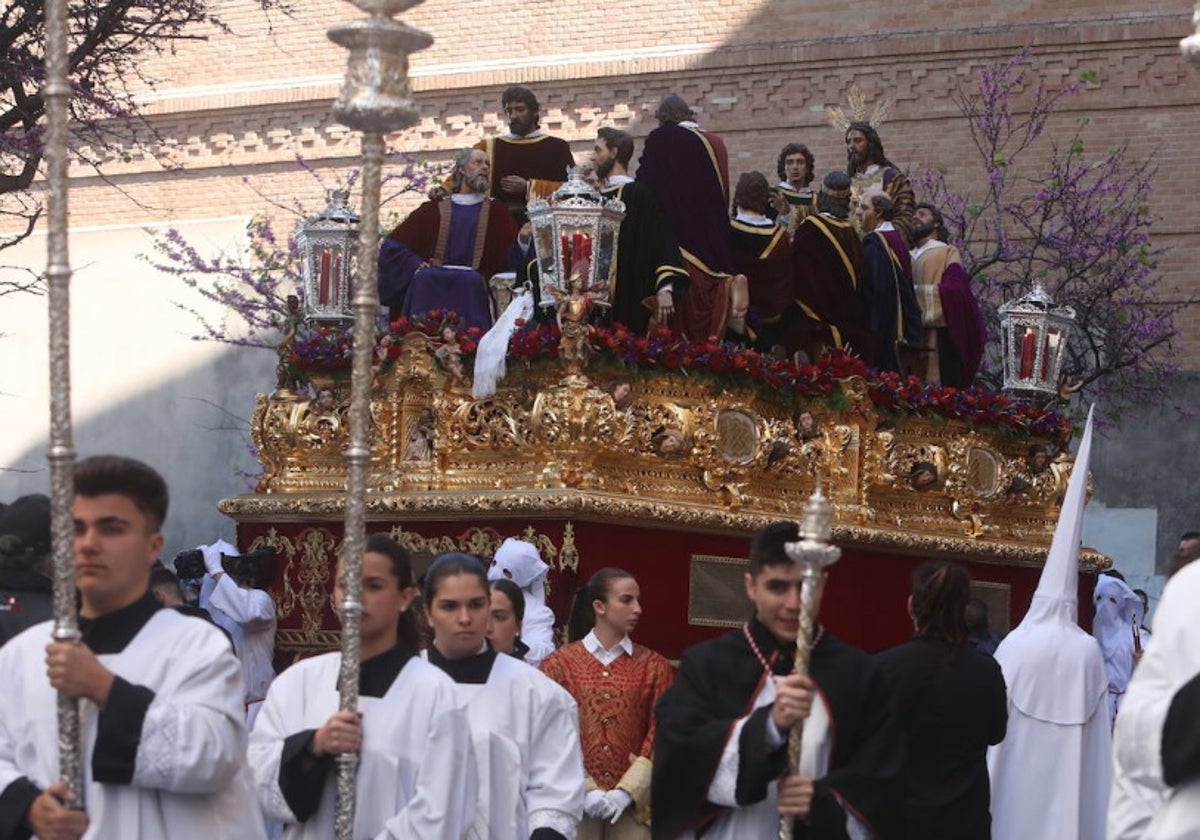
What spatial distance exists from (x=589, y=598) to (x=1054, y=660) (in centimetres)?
220

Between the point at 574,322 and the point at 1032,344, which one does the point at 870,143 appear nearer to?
the point at 1032,344

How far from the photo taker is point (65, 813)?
5.84 meters

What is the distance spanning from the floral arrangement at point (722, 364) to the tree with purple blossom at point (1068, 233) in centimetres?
560

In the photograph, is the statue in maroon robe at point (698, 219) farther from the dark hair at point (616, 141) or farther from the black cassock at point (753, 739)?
the black cassock at point (753, 739)

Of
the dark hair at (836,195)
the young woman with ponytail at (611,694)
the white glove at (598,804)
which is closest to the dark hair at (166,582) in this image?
the young woman with ponytail at (611,694)

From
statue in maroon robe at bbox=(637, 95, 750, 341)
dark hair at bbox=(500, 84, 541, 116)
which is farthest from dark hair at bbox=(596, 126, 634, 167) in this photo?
dark hair at bbox=(500, 84, 541, 116)

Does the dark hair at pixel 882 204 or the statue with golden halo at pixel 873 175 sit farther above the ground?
the statue with golden halo at pixel 873 175

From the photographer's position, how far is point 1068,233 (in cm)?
2305

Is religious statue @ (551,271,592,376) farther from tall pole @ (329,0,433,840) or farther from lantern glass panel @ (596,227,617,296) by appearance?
tall pole @ (329,0,433,840)

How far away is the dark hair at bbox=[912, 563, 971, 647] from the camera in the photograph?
8.91 metres

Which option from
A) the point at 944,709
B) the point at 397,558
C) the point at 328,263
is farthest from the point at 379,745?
the point at 328,263

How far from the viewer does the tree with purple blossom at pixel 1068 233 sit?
875 inches

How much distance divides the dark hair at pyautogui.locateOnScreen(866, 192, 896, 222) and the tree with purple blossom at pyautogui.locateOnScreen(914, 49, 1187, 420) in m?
4.90

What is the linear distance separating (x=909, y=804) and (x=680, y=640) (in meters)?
→ 4.71
